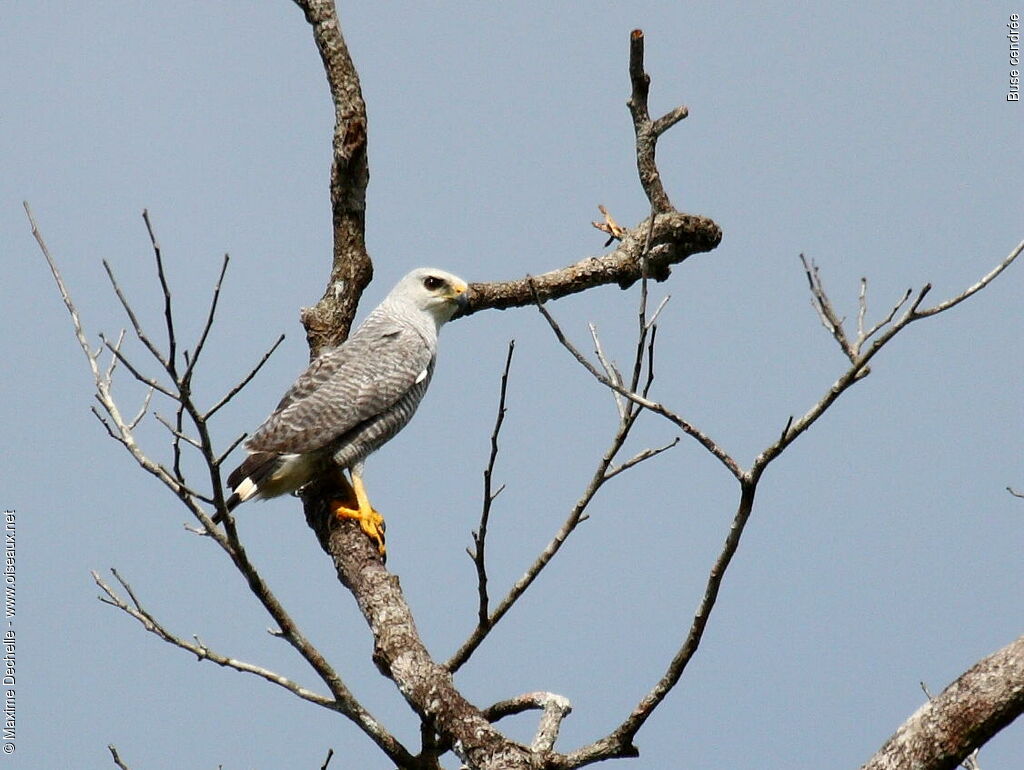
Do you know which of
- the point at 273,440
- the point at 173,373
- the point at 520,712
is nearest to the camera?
the point at 173,373

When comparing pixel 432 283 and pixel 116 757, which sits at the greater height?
pixel 432 283

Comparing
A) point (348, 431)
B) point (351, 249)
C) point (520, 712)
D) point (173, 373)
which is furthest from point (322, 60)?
point (520, 712)

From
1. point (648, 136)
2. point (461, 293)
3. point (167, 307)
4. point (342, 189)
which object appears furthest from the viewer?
point (648, 136)

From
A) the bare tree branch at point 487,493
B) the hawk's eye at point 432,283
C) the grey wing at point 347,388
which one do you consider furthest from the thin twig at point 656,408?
the hawk's eye at point 432,283

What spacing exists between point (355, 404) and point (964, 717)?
146 inches

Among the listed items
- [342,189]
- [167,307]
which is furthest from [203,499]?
[342,189]

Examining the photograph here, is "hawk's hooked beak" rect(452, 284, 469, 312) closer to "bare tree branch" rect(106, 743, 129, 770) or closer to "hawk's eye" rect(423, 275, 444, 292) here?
"hawk's eye" rect(423, 275, 444, 292)

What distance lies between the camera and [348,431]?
20.9ft

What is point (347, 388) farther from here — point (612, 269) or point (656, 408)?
point (656, 408)

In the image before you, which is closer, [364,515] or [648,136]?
[364,515]

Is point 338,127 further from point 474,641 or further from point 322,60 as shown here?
point 474,641

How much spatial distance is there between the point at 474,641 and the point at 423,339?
2.71 meters

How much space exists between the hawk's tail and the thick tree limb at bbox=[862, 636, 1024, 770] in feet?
11.2

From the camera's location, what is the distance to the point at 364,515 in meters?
6.05
